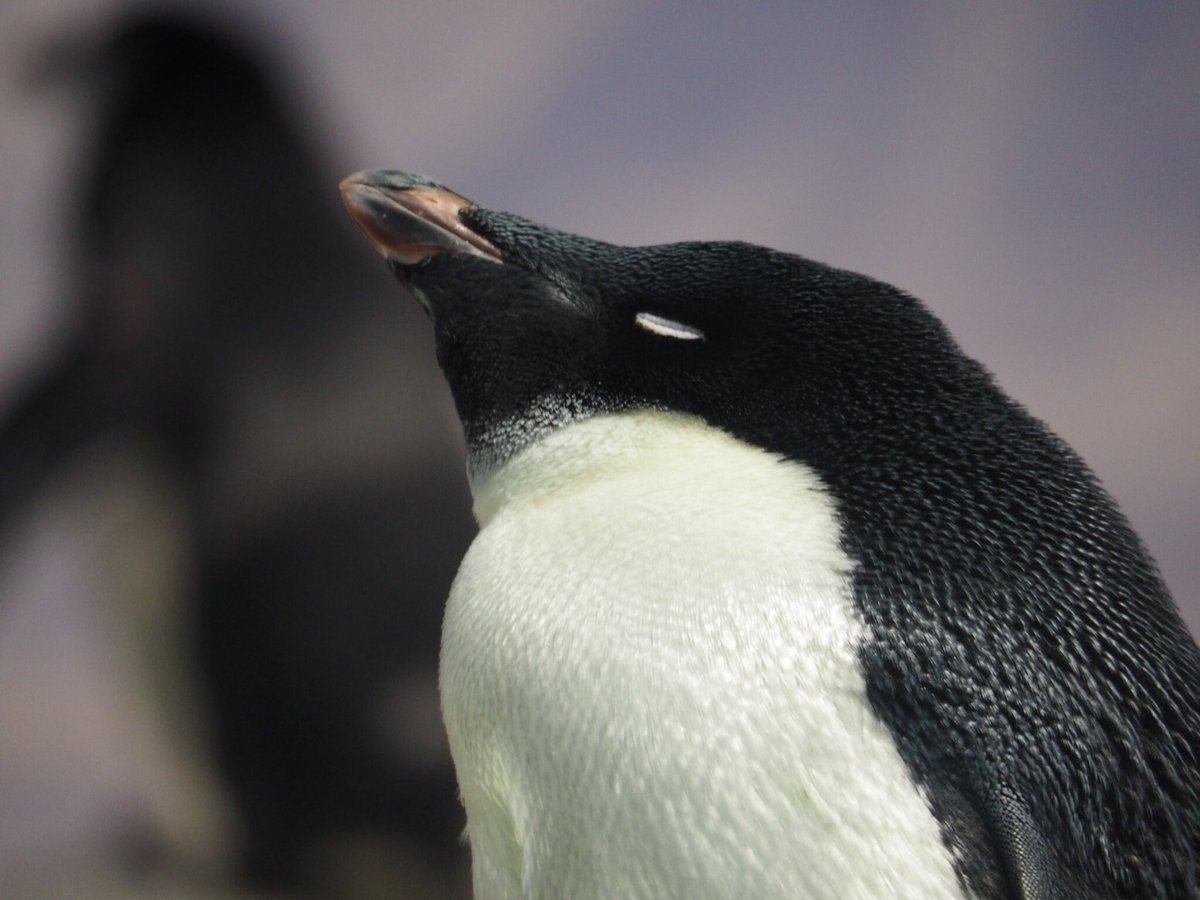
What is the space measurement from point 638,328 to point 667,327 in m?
0.02

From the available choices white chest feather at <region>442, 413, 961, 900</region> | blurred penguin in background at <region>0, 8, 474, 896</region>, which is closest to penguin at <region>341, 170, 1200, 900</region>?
white chest feather at <region>442, 413, 961, 900</region>

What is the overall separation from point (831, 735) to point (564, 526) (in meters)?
0.17

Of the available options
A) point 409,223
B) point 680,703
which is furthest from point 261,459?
point 680,703

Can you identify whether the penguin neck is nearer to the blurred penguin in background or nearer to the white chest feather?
the white chest feather

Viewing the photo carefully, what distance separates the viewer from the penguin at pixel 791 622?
42 centimetres

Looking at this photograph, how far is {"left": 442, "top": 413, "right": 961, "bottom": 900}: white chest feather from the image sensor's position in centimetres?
42

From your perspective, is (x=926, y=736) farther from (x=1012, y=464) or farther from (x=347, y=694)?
(x=347, y=694)

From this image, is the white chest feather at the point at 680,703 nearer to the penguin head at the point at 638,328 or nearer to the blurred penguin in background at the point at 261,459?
the penguin head at the point at 638,328

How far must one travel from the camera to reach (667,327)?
56 centimetres

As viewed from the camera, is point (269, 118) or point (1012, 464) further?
point (269, 118)

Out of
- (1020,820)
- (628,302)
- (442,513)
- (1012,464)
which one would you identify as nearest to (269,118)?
(442,513)

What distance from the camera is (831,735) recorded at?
1.38 feet

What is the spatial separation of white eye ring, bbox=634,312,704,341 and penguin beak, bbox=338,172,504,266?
0.10 meters

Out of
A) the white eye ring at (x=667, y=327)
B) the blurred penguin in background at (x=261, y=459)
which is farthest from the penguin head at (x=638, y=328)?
the blurred penguin in background at (x=261, y=459)
